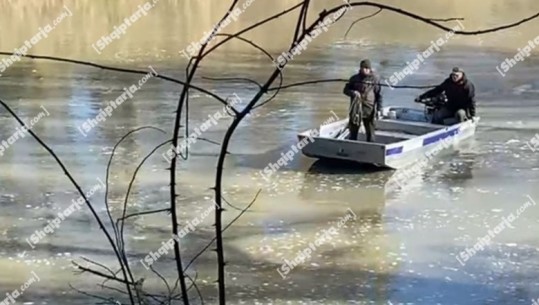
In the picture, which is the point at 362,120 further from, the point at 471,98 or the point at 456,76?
the point at 471,98

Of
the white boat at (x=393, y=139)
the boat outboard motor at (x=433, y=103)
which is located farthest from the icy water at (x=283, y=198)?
the boat outboard motor at (x=433, y=103)

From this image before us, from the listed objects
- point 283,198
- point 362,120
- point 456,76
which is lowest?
point 283,198

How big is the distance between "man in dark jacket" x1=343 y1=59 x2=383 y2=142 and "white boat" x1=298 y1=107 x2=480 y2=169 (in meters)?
0.15

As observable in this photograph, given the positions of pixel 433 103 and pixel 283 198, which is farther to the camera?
pixel 433 103

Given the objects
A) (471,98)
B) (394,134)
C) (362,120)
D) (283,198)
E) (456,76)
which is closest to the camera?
(283,198)

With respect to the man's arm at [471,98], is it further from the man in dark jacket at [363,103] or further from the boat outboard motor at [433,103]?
the man in dark jacket at [363,103]

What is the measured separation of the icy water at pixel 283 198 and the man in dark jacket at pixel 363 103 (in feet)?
1.51

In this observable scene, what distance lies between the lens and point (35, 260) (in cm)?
669

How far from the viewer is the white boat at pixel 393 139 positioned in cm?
927

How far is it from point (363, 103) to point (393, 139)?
2.96ft

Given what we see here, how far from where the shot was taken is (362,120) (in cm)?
964

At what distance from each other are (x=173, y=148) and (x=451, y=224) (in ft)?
21.5

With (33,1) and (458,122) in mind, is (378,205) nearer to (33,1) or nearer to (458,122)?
(458,122)

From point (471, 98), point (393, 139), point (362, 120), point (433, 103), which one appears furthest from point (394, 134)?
point (471, 98)
